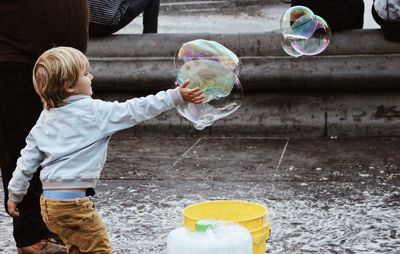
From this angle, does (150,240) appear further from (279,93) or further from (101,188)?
(279,93)

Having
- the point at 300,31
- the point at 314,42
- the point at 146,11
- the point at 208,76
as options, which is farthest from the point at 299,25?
the point at 146,11

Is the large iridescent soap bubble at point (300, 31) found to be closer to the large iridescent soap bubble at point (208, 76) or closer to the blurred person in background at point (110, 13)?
the large iridescent soap bubble at point (208, 76)

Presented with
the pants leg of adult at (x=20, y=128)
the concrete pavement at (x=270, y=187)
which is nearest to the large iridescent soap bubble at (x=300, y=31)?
the concrete pavement at (x=270, y=187)

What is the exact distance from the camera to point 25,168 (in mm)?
3727

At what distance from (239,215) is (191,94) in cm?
58

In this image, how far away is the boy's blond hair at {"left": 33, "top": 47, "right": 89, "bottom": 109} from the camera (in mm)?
3609

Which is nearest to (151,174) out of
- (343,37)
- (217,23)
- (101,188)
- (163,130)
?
(101,188)

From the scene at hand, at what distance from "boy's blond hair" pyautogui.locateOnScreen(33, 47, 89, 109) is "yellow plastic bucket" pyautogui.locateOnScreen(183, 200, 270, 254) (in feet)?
2.35

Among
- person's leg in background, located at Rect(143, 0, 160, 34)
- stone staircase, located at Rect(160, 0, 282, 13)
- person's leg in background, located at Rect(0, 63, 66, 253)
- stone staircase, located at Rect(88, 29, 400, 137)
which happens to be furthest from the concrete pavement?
stone staircase, located at Rect(160, 0, 282, 13)

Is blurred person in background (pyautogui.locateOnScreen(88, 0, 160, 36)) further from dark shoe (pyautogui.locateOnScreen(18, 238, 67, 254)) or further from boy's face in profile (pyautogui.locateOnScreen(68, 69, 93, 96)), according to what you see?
boy's face in profile (pyautogui.locateOnScreen(68, 69, 93, 96))

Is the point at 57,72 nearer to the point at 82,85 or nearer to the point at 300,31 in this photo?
the point at 82,85

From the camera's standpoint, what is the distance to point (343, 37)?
23.3 ft

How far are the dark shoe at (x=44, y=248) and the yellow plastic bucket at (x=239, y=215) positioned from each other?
3.40ft

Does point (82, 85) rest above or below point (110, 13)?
above
